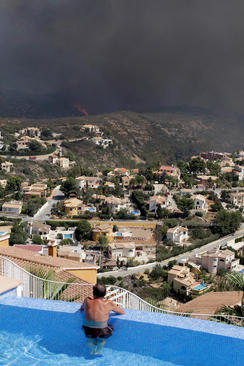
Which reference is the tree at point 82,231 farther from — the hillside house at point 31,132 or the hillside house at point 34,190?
the hillside house at point 31,132

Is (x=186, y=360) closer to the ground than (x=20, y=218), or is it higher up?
higher up

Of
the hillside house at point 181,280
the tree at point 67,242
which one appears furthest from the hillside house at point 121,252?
the hillside house at point 181,280

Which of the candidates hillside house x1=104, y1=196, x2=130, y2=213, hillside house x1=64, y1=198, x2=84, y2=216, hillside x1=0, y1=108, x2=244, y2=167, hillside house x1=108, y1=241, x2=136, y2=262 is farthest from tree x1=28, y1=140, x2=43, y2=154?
hillside house x1=108, y1=241, x2=136, y2=262

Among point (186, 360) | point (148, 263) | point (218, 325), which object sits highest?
point (218, 325)

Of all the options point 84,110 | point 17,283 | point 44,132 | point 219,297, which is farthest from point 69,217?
point 84,110

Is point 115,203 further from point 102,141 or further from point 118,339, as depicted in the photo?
point 102,141

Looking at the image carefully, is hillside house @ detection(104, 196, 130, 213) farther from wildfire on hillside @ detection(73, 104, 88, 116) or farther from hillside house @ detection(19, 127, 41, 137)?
wildfire on hillside @ detection(73, 104, 88, 116)

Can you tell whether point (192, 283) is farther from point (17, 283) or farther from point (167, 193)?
point (167, 193)

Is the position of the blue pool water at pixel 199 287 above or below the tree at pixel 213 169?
below
